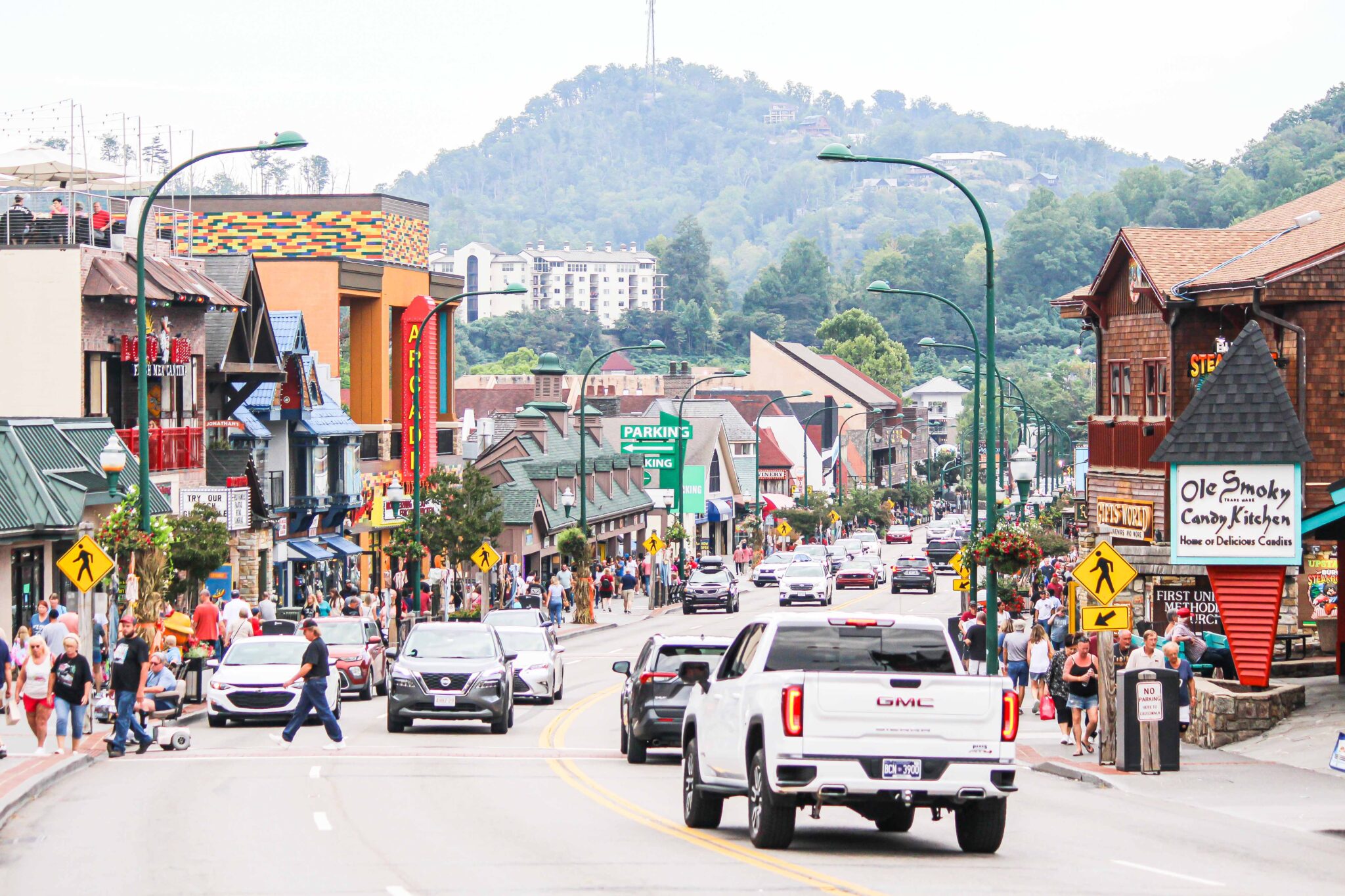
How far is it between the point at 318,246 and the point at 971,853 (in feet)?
179

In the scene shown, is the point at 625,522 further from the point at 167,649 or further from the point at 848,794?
the point at 848,794

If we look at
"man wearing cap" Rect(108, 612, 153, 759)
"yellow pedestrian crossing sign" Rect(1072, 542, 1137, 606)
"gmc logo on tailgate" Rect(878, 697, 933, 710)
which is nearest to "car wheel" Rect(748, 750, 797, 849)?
"gmc logo on tailgate" Rect(878, 697, 933, 710)

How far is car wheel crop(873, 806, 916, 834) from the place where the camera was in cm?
1698

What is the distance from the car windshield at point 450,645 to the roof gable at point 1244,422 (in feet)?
34.1

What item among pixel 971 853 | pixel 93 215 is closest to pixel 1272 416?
pixel 971 853

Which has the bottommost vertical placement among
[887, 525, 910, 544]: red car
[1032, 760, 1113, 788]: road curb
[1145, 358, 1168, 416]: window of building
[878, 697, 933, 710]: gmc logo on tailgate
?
[887, 525, 910, 544]: red car

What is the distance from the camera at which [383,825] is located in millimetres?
17188

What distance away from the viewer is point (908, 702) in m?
14.8

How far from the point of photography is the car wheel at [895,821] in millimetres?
16984

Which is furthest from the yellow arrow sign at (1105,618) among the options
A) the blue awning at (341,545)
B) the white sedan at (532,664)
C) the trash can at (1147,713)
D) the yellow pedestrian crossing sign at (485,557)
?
the blue awning at (341,545)

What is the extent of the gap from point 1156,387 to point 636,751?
19150mm

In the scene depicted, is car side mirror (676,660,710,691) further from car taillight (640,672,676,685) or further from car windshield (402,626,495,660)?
car windshield (402,626,495,660)

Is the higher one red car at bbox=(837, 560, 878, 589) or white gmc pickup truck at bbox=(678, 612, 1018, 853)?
white gmc pickup truck at bbox=(678, 612, 1018, 853)

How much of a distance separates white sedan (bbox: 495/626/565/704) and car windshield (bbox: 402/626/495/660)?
5002mm
